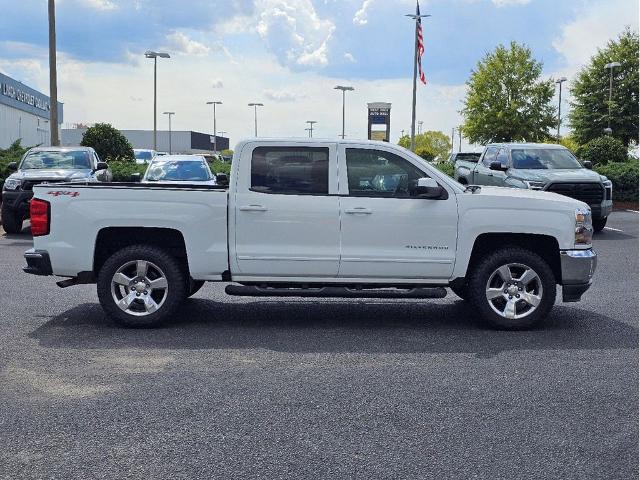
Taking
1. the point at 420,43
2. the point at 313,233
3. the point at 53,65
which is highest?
the point at 420,43

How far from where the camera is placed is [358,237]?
7.79 metres

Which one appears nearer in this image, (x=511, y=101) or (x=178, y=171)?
(x=178, y=171)

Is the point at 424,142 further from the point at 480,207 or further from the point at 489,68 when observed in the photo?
the point at 480,207

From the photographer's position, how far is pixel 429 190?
7.66m

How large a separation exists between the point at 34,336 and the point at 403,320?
12.2ft

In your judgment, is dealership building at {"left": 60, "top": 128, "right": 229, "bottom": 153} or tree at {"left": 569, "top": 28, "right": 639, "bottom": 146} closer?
tree at {"left": 569, "top": 28, "right": 639, "bottom": 146}

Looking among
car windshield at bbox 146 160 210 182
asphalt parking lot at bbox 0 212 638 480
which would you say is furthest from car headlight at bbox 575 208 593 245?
car windshield at bbox 146 160 210 182

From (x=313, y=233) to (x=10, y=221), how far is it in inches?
431

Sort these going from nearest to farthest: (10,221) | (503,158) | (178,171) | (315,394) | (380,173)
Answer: (315,394)
(380,173)
(10,221)
(178,171)
(503,158)

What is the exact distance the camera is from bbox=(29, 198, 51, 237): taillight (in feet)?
25.6

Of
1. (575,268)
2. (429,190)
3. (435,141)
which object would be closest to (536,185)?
(575,268)

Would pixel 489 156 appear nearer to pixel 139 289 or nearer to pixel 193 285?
pixel 193 285

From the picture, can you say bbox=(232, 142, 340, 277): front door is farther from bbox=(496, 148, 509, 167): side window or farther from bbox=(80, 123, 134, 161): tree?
bbox=(80, 123, 134, 161): tree

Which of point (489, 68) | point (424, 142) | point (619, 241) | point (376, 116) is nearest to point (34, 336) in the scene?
point (619, 241)
